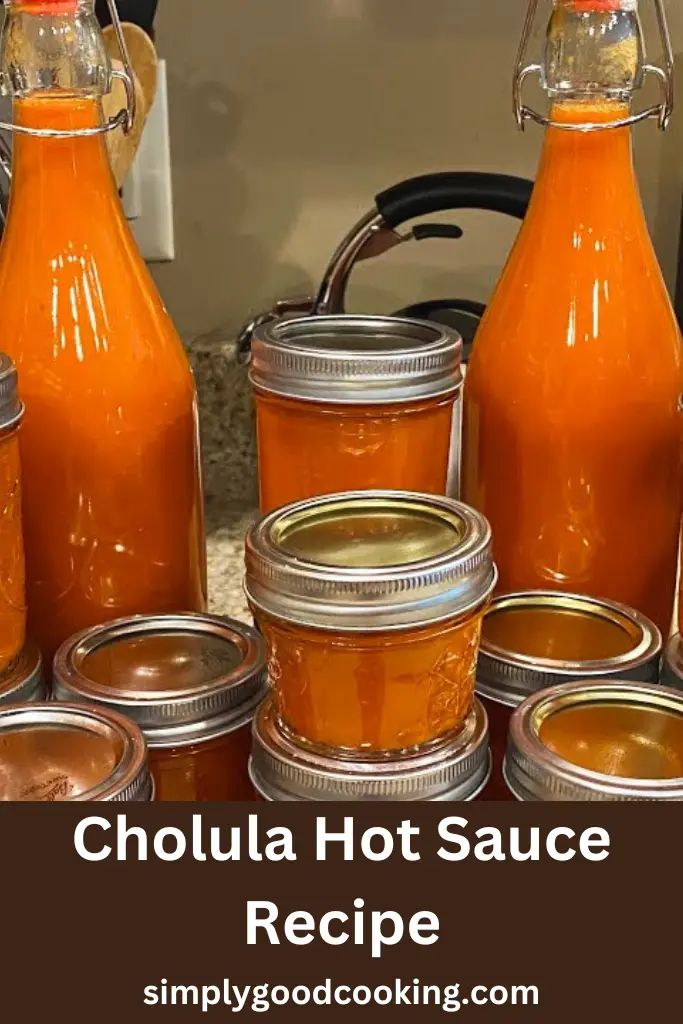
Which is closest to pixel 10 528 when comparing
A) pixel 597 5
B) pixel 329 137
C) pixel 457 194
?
pixel 597 5

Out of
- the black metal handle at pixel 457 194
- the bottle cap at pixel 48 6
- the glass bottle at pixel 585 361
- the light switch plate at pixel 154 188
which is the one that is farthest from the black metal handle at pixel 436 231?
the bottle cap at pixel 48 6

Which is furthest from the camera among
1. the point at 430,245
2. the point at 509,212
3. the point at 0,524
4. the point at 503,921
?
the point at 430,245

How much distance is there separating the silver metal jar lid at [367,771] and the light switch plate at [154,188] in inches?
26.8

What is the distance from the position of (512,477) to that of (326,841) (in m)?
0.27

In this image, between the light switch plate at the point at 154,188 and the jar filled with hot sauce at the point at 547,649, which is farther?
the light switch plate at the point at 154,188

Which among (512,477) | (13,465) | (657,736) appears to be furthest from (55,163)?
(657,736)

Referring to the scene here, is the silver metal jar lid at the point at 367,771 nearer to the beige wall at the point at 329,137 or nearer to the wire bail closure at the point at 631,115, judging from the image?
the wire bail closure at the point at 631,115

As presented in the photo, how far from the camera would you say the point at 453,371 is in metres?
0.60

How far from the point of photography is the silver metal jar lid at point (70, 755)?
0.44 metres

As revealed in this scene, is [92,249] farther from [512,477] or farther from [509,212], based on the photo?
[509,212]

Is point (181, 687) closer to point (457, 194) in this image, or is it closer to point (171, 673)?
point (171, 673)

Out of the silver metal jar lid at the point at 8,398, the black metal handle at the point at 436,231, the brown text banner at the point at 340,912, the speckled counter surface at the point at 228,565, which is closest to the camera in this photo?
the brown text banner at the point at 340,912

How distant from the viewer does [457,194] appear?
3.04 ft

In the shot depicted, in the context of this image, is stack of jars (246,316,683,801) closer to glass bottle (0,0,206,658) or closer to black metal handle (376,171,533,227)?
glass bottle (0,0,206,658)
